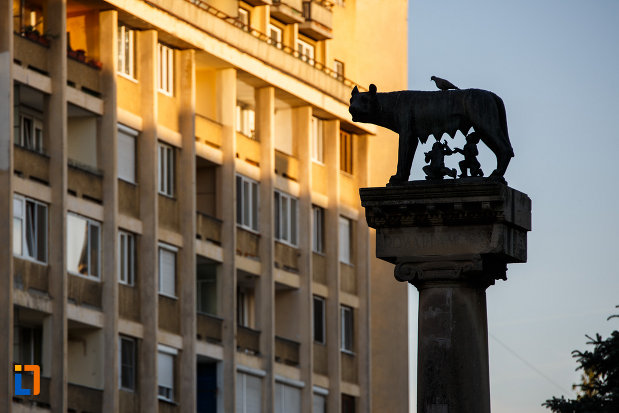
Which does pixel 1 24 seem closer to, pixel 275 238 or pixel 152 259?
pixel 152 259

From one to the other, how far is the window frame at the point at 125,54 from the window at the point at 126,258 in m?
4.45

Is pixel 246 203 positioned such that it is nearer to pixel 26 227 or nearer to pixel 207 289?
pixel 207 289

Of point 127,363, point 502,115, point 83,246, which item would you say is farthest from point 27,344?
point 502,115

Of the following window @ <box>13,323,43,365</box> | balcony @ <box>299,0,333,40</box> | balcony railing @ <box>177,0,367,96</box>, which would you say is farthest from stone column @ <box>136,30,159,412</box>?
balcony @ <box>299,0,333,40</box>

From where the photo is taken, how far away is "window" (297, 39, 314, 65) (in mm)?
70625

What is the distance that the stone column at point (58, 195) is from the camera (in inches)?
2127

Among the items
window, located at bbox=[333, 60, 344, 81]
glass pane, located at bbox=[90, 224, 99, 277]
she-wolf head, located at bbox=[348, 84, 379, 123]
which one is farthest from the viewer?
window, located at bbox=[333, 60, 344, 81]

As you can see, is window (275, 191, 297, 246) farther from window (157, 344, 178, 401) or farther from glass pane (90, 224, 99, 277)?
glass pane (90, 224, 99, 277)

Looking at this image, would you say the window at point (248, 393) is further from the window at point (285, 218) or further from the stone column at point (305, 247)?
the window at point (285, 218)

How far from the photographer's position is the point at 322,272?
2795 inches

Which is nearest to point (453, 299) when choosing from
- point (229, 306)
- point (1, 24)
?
point (1, 24)

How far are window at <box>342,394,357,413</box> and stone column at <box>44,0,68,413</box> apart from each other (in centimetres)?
1896

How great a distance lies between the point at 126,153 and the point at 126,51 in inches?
113

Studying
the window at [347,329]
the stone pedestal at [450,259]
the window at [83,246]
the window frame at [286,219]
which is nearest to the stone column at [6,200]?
the window at [83,246]
